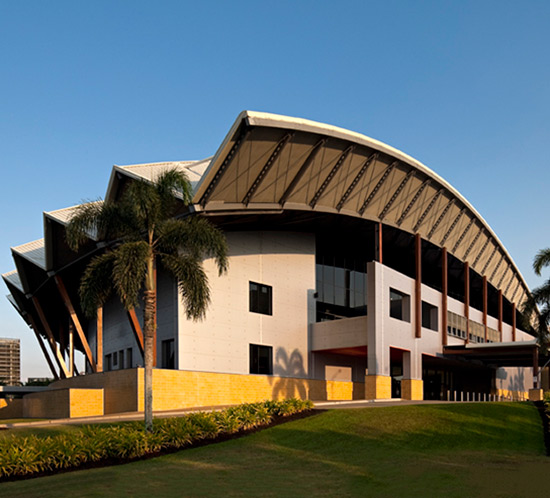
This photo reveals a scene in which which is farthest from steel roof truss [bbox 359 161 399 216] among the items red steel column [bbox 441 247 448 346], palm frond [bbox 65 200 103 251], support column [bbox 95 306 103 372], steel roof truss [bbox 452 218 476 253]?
palm frond [bbox 65 200 103 251]

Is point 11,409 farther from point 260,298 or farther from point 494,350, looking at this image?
point 494,350

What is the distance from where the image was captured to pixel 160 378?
35.0 metres

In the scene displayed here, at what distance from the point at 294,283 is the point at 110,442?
27.5 metres

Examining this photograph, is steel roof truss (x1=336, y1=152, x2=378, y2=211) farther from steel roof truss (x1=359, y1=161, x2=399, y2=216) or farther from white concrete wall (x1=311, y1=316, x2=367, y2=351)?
white concrete wall (x1=311, y1=316, x2=367, y2=351)

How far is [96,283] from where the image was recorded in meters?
23.6

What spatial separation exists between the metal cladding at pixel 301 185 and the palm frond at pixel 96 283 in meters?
9.41

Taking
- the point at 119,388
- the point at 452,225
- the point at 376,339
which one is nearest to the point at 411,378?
the point at 376,339

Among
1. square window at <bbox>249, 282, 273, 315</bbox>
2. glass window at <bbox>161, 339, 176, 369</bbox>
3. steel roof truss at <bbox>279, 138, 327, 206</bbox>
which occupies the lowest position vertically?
glass window at <bbox>161, 339, 176, 369</bbox>

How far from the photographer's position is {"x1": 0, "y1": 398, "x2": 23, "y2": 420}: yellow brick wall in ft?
168

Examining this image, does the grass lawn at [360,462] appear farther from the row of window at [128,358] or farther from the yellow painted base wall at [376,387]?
the row of window at [128,358]

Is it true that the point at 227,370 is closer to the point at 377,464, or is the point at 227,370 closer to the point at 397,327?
the point at 397,327

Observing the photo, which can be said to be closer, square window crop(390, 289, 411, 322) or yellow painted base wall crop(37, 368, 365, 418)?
yellow painted base wall crop(37, 368, 365, 418)

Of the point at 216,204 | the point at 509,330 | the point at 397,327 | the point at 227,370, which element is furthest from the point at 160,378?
the point at 509,330

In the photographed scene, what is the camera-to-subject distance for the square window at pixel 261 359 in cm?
4228
